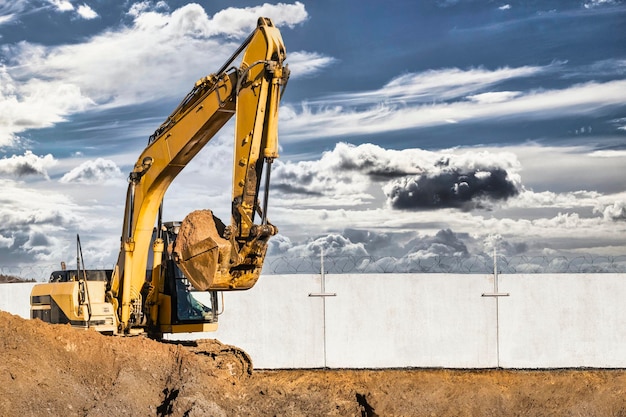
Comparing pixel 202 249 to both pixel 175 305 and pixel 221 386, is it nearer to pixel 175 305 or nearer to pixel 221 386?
pixel 221 386

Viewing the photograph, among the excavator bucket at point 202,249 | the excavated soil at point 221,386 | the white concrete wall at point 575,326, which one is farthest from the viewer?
the white concrete wall at point 575,326

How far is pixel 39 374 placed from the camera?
10.9m

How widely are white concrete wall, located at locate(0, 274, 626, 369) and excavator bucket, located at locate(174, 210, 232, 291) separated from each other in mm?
7249

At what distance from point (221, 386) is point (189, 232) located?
2.66m

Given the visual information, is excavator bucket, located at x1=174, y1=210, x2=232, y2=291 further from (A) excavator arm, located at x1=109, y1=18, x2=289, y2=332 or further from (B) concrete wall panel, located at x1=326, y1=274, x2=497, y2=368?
(B) concrete wall panel, located at x1=326, y1=274, x2=497, y2=368

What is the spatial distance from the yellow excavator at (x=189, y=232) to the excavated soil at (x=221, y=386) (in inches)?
43.8

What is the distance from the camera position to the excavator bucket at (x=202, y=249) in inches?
438

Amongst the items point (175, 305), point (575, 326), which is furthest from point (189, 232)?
point (575, 326)

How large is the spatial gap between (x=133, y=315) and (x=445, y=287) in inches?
296

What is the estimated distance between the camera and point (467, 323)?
18.3 metres

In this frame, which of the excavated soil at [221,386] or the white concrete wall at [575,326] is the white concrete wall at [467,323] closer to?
the white concrete wall at [575,326]

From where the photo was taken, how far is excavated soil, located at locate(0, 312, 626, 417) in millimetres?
10953

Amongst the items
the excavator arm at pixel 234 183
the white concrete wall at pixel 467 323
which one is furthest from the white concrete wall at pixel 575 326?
the excavator arm at pixel 234 183


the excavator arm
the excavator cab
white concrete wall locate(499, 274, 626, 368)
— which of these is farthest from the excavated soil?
the excavator arm
